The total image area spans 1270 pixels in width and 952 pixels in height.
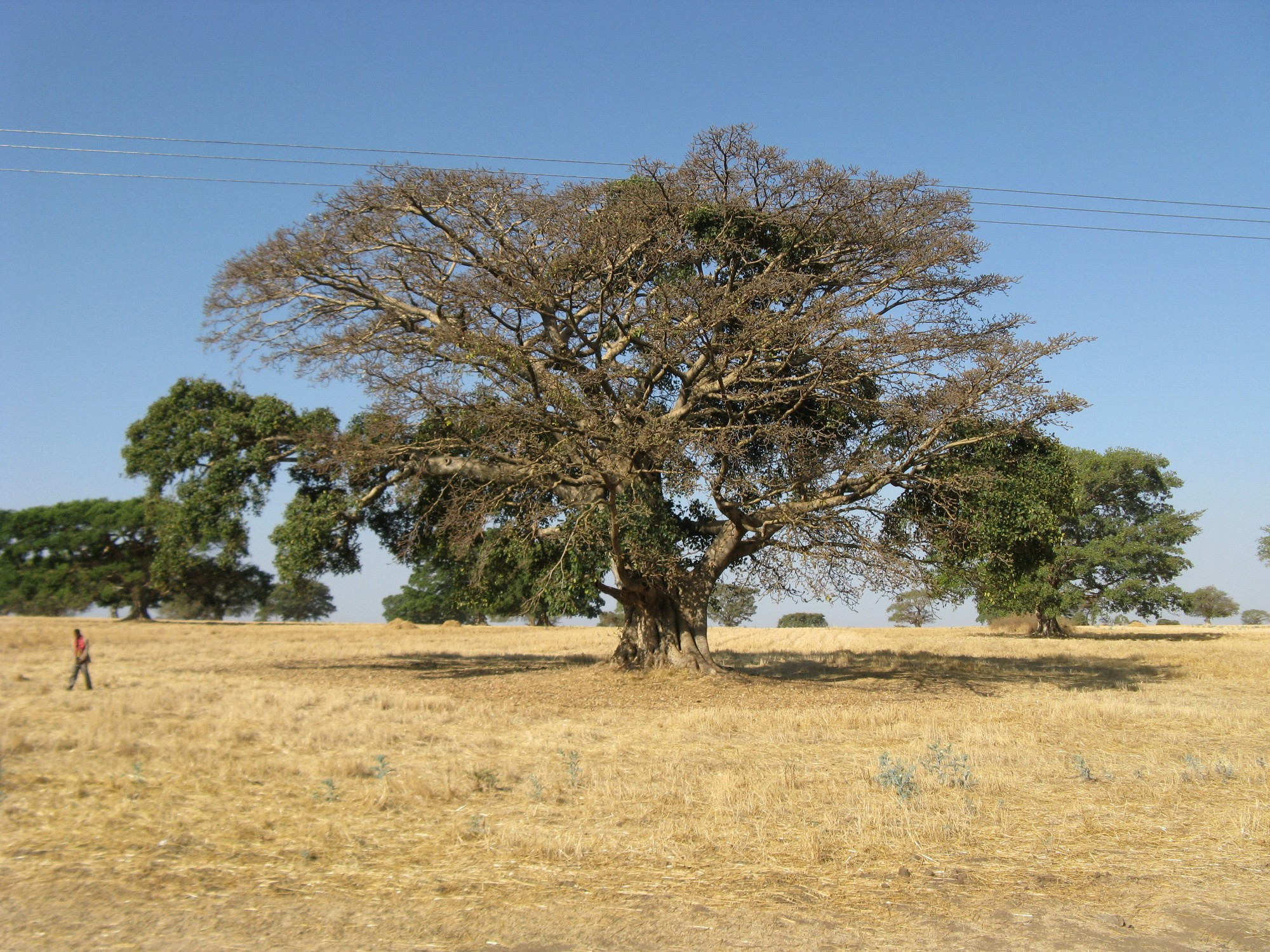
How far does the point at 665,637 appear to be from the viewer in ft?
67.0

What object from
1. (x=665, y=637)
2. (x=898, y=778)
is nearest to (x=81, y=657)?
(x=665, y=637)

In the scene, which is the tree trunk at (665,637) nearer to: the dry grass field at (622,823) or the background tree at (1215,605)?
the dry grass field at (622,823)

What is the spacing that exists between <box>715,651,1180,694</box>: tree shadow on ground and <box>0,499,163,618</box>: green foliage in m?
A: 39.3

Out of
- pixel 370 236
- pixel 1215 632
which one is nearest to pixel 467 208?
pixel 370 236

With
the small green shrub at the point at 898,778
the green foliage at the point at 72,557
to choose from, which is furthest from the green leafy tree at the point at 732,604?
the green foliage at the point at 72,557

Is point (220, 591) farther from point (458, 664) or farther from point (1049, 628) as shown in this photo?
point (1049, 628)

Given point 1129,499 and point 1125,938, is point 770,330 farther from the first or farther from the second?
point 1129,499

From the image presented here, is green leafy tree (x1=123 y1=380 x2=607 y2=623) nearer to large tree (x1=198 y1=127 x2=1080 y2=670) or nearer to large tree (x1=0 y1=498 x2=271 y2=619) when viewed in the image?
large tree (x1=198 y1=127 x2=1080 y2=670)

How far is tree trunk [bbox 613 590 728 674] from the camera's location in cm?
2002

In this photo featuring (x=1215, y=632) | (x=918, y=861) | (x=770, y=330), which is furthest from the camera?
(x=1215, y=632)

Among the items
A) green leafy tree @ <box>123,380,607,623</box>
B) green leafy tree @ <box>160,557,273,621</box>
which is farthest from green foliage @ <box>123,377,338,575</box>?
green leafy tree @ <box>160,557,273,621</box>

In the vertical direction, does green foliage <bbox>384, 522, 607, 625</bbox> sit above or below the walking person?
above

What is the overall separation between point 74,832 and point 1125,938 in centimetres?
724

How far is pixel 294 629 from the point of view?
1873 inches
